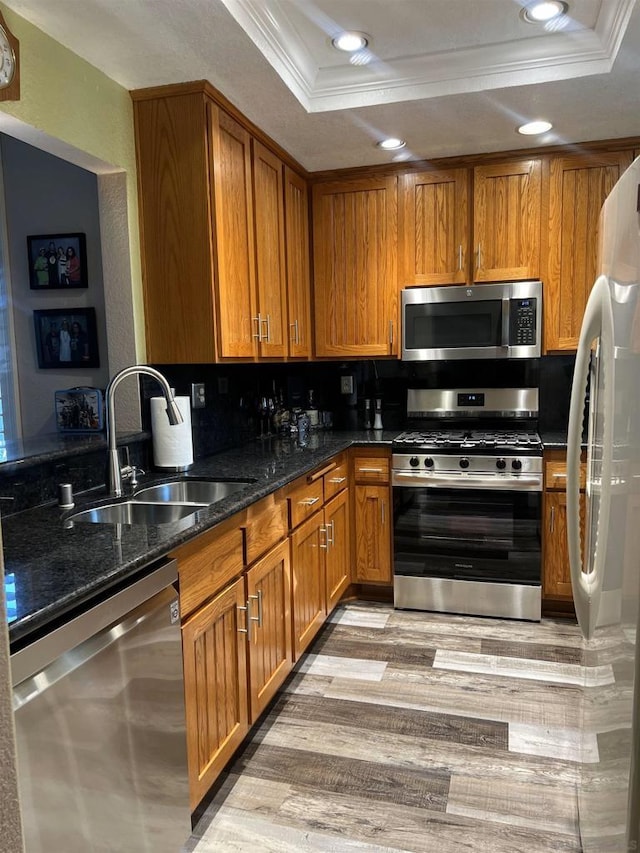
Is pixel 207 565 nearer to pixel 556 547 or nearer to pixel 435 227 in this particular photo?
pixel 556 547

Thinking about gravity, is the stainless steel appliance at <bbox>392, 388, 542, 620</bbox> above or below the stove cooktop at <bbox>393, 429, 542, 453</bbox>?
below

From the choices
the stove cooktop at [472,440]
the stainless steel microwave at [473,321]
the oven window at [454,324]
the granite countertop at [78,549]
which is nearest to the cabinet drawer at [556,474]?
the stove cooktop at [472,440]

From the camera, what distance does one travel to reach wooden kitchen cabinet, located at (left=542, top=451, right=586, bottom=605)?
3.13 meters

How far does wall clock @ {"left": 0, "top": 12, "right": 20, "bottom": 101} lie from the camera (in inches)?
63.8

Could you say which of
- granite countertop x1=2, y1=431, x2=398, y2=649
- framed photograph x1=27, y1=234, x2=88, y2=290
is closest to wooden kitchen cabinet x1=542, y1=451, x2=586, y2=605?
granite countertop x1=2, y1=431, x2=398, y2=649

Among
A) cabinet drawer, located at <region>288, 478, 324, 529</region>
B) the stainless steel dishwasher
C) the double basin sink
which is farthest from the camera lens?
cabinet drawer, located at <region>288, 478, 324, 529</region>

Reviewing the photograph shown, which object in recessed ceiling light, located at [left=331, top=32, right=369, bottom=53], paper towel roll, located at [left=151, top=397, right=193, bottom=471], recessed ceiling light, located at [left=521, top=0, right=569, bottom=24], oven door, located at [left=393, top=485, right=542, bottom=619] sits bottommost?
oven door, located at [left=393, top=485, right=542, bottom=619]

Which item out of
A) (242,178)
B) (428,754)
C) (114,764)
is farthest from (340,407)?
(114,764)

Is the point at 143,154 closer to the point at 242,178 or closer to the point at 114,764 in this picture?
the point at 242,178

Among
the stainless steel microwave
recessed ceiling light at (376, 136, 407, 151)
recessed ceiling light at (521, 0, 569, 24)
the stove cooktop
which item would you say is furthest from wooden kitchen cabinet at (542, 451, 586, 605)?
recessed ceiling light at (521, 0, 569, 24)

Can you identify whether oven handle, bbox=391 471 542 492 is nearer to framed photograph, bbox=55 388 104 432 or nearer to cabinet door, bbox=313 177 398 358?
cabinet door, bbox=313 177 398 358

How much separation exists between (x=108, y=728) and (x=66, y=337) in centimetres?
198

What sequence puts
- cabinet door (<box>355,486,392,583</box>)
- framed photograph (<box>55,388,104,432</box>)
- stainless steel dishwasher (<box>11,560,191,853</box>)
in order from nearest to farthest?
stainless steel dishwasher (<box>11,560,191,853</box>), framed photograph (<box>55,388,104,432</box>), cabinet door (<box>355,486,392,583</box>)

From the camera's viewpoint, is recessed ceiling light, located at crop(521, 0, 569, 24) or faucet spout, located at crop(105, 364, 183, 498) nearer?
faucet spout, located at crop(105, 364, 183, 498)
